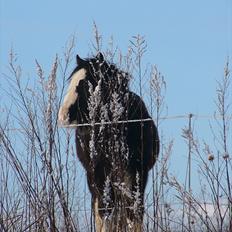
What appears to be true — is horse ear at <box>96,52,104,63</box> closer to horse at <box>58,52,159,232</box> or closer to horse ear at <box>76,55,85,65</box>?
horse at <box>58,52,159,232</box>

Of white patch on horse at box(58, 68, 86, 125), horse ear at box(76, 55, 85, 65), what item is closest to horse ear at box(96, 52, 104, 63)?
white patch on horse at box(58, 68, 86, 125)

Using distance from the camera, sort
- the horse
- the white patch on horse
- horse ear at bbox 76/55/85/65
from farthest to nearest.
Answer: horse ear at bbox 76/55/85/65, the white patch on horse, the horse

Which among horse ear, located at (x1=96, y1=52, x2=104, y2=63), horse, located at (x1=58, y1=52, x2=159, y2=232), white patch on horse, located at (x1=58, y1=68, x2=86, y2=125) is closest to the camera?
horse, located at (x1=58, y1=52, x2=159, y2=232)

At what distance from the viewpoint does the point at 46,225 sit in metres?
3.17

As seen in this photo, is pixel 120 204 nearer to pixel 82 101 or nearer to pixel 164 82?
pixel 164 82

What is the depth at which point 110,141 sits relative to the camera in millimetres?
3586

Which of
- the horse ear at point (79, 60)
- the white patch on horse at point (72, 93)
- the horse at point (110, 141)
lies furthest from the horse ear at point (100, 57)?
the horse ear at point (79, 60)

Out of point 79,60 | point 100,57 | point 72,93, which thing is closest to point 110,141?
point 100,57

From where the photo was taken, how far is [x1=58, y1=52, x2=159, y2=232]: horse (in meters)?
3.04

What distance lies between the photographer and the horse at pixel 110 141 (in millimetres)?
3041

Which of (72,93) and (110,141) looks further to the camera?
(72,93)

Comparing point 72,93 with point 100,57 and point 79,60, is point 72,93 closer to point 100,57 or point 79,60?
point 79,60

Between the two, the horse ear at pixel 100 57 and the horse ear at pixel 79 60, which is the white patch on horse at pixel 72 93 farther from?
the horse ear at pixel 100 57

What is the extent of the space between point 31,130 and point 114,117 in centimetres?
42
